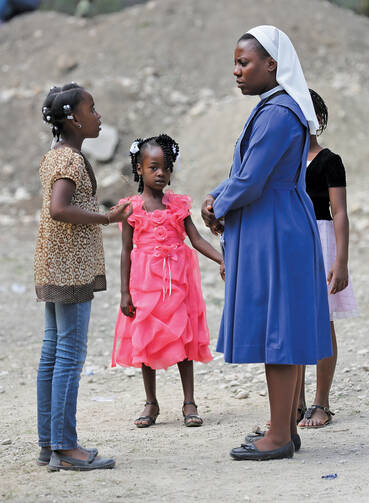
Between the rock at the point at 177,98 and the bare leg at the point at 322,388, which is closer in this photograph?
the bare leg at the point at 322,388

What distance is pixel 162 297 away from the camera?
4.38 meters

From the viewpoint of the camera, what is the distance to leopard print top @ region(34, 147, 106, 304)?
341 cm

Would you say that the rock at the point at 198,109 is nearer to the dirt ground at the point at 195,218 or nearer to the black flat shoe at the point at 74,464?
the dirt ground at the point at 195,218

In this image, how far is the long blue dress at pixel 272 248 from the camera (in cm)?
342

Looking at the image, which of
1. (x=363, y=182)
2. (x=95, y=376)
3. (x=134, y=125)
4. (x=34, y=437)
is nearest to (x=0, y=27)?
(x=134, y=125)

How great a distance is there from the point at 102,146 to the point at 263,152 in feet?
38.3

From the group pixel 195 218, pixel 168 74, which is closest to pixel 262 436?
pixel 195 218

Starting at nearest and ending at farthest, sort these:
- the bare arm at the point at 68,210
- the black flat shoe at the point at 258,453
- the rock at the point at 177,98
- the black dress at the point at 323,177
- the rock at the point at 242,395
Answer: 1. the bare arm at the point at 68,210
2. the black flat shoe at the point at 258,453
3. the black dress at the point at 323,177
4. the rock at the point at 242,395
5. the rock at the point at 177,98

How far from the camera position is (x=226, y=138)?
1488 cm

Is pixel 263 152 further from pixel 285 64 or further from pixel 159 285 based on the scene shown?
pixel 159 285

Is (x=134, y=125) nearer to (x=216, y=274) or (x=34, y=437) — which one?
(x=216, y=274)

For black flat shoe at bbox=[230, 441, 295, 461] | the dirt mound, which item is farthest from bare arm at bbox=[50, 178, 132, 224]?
the dirt mound

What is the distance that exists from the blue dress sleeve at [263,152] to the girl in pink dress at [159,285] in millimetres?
892

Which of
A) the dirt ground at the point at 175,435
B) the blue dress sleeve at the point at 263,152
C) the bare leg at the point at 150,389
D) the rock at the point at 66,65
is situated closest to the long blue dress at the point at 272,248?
the blue dress sleeve at the point at 263,152
